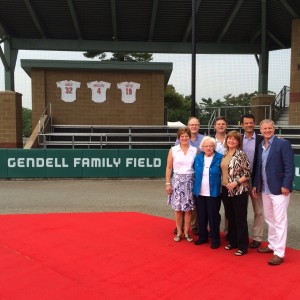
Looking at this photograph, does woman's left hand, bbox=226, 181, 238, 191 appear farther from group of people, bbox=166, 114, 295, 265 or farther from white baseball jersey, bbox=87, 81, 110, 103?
white baseball jersey, bbox=87, 81, 110, 103

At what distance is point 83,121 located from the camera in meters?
17.0

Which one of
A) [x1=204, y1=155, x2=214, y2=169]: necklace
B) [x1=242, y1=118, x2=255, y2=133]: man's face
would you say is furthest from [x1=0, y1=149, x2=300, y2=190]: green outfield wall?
[x1=242, y1=118, x2=255, y2=133]: man's face

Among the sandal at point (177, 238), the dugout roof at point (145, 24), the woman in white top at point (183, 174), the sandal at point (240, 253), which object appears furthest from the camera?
the dugout roof at point (145, 24)

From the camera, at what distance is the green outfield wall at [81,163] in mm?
11516

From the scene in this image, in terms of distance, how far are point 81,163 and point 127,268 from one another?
7.75m

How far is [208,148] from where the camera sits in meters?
4.91

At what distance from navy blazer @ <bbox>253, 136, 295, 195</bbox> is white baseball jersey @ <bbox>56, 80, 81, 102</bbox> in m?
13.7

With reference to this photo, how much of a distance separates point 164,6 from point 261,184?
548 inches

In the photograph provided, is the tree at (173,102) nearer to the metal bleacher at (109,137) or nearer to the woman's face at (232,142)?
the metal bleacher at (109,137)

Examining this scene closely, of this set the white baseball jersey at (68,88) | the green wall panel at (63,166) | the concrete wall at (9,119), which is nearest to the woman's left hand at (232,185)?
the green wall panel at (63,166)

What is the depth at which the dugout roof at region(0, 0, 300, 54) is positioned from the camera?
16.4 m

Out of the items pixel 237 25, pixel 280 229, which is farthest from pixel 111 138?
pixel 280 229

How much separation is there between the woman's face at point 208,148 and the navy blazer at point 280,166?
787 mm

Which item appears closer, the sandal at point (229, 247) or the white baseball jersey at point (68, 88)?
the sandal at point (229, 247)
